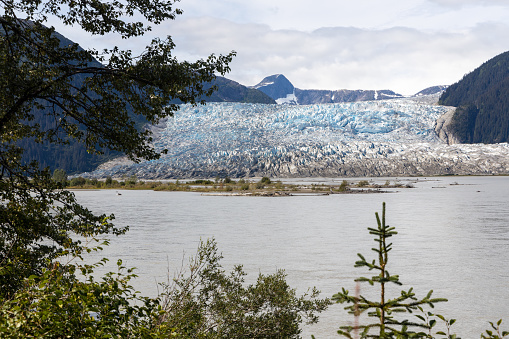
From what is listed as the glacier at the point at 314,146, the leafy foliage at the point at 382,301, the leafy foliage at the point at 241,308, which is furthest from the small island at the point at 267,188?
the leafy foliage at the point at 382,301

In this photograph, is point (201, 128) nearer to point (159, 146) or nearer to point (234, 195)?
point (159, 146)

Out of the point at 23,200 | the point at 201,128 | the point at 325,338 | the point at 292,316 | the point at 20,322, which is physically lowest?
the point at 325,338

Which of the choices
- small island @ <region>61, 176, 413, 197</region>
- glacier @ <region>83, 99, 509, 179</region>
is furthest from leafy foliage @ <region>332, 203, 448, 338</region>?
glacier @ <region>83, 99, 509, 179</region>

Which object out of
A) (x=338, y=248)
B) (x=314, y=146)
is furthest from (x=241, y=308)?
→ (x=314, y=146)

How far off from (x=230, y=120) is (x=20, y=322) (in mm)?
115643

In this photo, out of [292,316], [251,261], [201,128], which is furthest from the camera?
[201,128]

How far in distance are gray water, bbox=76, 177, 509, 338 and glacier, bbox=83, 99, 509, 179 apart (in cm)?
6077

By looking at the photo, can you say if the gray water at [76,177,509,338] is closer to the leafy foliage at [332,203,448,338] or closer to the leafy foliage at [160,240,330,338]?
the leafy foliage at [160,240,330,338]

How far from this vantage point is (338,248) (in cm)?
2419

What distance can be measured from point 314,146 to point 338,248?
274 feet

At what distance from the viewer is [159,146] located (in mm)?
109438

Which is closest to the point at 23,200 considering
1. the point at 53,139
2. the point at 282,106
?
the point at 53,139

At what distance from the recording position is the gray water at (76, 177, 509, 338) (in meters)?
15.5

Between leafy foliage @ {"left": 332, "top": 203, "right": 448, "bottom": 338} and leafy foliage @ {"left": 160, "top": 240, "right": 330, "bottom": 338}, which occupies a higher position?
leafy foliage @ {"left": 332, "top": 203, "right": 448, "bottom": 338}
